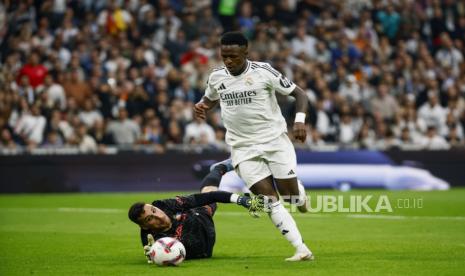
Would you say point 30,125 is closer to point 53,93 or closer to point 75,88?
point 53,93

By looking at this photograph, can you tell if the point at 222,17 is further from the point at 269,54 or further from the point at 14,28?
the point at 14,28

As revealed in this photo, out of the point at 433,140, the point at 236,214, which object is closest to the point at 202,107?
the point at 236,214

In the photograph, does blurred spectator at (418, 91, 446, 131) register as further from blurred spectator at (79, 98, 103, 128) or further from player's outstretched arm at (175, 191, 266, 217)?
player's outstretched arm at (175, 191, 266, 217)

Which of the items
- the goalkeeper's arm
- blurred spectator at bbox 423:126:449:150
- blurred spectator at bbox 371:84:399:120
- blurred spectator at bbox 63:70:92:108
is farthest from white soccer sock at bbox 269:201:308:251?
blurred spectator at bbox 371:84:399:120

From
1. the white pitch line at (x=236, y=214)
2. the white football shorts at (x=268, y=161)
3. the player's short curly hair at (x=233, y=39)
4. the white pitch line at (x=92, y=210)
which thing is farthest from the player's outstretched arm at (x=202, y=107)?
the white pitch line at (x=92, y=210)

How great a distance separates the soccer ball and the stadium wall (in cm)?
1317

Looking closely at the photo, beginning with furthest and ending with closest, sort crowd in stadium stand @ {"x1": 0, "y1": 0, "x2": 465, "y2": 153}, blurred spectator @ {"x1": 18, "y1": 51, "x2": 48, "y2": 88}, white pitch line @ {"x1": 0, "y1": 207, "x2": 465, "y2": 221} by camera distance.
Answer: blurred spectator @ {"x1": 18, "y1": 51, "x2": 48, "y2": 88}
crowd in stadium stand @ {"x1": 0, "y1": 0, "x2": 465, "y2": 153}
white pitch line @ {"x1": 0, "y1": 207, "x2": 465, "y2": 221}

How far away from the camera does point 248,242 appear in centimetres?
1352

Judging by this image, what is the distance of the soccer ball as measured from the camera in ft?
35.2

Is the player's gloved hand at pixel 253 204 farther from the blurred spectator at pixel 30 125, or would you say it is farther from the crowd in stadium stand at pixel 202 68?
the blurred spectator at pixel 30 125

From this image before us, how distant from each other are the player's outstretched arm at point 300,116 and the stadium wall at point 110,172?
12830mm

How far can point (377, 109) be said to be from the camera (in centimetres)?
2675

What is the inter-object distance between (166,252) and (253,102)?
2.11 meters

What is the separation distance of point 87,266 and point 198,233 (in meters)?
1.45
